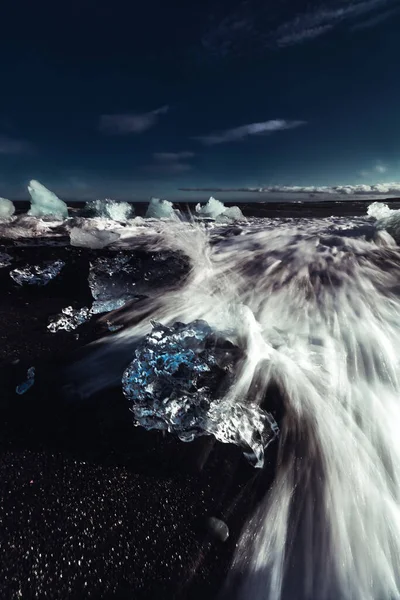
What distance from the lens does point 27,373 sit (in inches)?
69.5

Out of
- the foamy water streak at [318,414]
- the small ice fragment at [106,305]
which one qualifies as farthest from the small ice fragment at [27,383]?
the small ice fragment at [106,305]

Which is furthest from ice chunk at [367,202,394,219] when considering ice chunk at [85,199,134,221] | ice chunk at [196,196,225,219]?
ice chunk at [85,199,134,221]

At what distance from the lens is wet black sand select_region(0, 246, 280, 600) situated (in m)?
0.93

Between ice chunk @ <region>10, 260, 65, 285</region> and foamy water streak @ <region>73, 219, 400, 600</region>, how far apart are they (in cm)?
120

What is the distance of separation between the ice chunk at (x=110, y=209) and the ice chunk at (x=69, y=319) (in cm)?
820

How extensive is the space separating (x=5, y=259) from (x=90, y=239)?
1.40m

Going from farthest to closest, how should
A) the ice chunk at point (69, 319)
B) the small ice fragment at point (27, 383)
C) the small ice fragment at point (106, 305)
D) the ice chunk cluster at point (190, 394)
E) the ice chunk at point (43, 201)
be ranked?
the ice chunk at point (43, 201)
the small ice fragment at point (106, 305)
the ice chunk at point (69, 319)
the small ice fragment at point (27, 383)
the ice chunk cluster at point (190, 394)

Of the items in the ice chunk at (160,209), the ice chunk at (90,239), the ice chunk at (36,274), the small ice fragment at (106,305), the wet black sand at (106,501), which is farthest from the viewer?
the ice chunk at (160,209)

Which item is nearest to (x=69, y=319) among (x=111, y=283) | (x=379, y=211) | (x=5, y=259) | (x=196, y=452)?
(x=111, y=283)

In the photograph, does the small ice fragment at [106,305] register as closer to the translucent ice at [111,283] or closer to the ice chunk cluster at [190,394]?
the translucent ice at [111,283]

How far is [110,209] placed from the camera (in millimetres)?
10914

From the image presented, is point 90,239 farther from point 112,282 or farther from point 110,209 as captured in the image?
point 110,209

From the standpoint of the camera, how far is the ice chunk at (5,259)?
3793mm

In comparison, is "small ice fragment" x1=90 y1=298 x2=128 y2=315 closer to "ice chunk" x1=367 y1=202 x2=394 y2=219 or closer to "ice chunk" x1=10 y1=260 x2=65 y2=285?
"ice chunk" x1=10 y1=260 x2=65 y2=285
